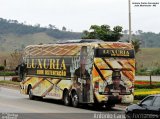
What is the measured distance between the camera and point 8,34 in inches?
7785

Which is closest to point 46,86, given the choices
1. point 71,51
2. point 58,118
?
point 71,51

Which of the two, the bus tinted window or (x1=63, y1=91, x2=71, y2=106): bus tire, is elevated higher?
the bus tinted window

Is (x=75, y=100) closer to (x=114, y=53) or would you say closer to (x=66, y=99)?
(x=66, y=99)

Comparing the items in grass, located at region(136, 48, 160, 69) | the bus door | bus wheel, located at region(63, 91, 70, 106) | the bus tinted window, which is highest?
the bus tinted window

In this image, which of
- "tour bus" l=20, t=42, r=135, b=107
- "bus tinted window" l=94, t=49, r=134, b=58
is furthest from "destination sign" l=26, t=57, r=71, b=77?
"bus tinted window" l=94, t=49, r=134, b=58

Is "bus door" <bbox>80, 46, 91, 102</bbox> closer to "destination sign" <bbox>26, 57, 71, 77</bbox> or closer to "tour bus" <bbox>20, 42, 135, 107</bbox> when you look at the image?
"tour bus" <bbox>20, 42, 135, 107</bbox>

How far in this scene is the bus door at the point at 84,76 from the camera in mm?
26406

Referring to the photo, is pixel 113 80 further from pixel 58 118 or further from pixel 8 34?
pixel 8 34

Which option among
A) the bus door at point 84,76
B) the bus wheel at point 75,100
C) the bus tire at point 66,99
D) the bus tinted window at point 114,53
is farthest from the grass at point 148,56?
the bus door at point 84,76

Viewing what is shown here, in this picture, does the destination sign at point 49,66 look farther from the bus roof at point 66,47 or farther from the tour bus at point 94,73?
the bus roof at point 66,47

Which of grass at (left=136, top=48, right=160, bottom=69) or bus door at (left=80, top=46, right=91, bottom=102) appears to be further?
grass at (left=136, top=48, right=160, bottom=69)

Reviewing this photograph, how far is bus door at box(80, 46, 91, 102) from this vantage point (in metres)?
26.4

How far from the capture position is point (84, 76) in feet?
87.6

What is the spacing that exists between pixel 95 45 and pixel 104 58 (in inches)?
32.0
